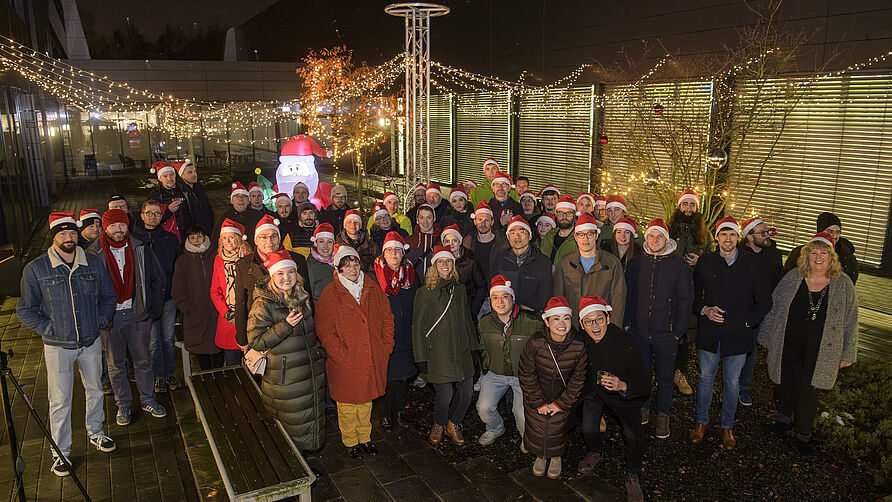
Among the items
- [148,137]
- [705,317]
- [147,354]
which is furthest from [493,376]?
[148,137]

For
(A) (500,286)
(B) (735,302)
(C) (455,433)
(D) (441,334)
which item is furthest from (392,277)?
(B) (735,302)

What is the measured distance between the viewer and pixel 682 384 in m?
6.65

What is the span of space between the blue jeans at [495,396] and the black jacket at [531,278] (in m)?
0.81

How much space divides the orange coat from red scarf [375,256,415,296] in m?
0.49

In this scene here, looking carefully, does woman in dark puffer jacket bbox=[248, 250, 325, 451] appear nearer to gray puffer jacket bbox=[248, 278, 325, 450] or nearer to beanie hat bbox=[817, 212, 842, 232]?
gray puffer jacket bbox=[248, 278, 325, 450]

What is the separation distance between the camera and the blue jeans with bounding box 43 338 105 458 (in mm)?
4840

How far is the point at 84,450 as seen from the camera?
535 centimetres

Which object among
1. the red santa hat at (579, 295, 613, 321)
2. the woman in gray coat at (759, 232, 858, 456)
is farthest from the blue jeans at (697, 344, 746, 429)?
the red santa hat at (579, 295, 613, 321)

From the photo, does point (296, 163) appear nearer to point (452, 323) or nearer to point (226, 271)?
point (226, 271)

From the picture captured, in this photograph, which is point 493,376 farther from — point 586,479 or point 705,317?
point 705,317

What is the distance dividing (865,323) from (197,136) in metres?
31.6

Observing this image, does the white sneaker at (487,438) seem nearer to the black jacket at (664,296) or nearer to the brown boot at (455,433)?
the brown boot at (455,433)

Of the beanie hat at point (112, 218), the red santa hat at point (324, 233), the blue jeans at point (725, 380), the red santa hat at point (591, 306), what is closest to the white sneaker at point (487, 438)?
the red santa hat at point (591, 306)

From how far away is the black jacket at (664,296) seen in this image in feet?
17.5
